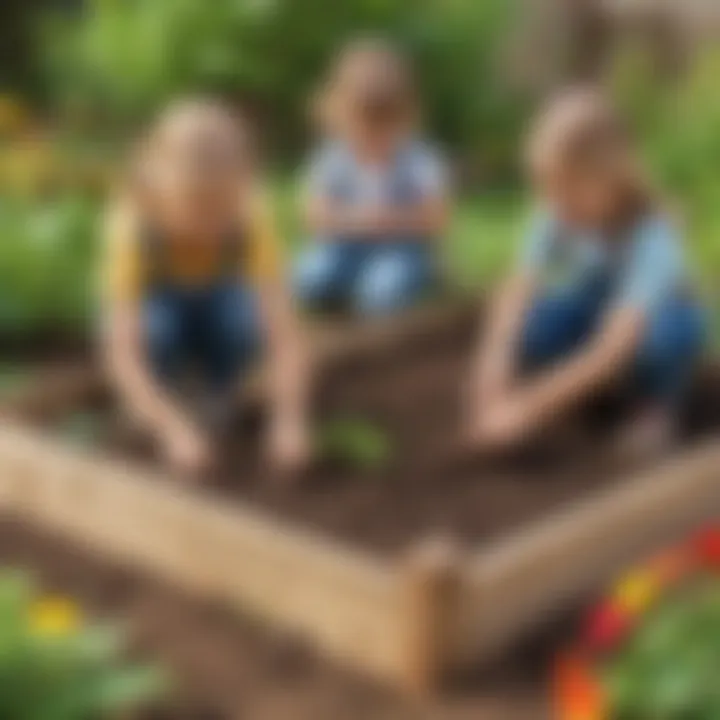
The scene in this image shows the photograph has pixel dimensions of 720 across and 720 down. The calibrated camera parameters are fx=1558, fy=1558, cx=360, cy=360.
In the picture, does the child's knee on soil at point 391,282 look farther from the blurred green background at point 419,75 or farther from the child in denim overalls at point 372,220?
the blurred green background at point 419,75

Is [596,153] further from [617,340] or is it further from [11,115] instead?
[11,115]

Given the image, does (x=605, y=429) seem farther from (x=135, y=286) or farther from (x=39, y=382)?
(x=39, y=382)

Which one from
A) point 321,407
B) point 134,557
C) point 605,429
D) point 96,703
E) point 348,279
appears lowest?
point 96,703

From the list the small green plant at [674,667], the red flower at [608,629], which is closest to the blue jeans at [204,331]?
the red flower at [608,629]

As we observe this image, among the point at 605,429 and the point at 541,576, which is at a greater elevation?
the point at 605,429

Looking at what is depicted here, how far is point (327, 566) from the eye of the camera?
1.90 m

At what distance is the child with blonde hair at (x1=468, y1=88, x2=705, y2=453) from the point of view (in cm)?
239

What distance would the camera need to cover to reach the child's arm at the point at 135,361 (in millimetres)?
2371

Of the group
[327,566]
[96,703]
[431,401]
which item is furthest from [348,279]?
[96,703]

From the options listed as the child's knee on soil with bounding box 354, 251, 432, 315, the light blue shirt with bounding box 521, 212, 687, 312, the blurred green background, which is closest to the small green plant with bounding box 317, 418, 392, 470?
the light blue shirt with bounding box 521, 212, 687, 312

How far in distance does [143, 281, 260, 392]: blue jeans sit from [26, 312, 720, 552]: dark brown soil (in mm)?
138

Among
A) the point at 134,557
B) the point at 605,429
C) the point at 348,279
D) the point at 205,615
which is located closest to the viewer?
the point at 205,615

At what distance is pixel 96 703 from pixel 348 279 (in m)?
1.83

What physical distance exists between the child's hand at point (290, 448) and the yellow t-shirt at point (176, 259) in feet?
0.80
